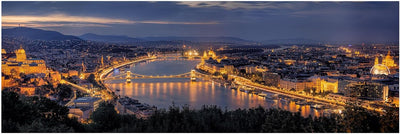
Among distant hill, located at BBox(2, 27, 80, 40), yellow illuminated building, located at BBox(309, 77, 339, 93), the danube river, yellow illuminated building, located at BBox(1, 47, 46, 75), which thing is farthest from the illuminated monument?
distant hill, located at BBox(2, 27, 80, 40)

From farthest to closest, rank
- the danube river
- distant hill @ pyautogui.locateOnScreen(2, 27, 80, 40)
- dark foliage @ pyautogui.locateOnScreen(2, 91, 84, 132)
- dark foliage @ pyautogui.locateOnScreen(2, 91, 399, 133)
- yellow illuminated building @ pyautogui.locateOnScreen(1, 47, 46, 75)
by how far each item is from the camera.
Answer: distant hill @ pyautogui.locateOnScreen(2, 27, 80, 40) → yellow illuminated building @ pyautogui.locateOnScreen(1, 47, 46, 75) → the danube river → dark foliage @ pyautogui.locateOnScreen(2, 91, 84, 132) → dark foliage @ pyautogui.locateOnScreen(2, 91, 399, 133)

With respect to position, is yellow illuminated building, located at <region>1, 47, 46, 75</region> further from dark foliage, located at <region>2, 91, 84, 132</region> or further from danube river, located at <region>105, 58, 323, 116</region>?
dark foliage, located at <region>2, 91, 84, 132</region>

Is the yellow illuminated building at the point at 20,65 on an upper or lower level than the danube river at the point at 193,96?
upper

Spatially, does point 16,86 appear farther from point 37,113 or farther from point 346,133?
point 346,133

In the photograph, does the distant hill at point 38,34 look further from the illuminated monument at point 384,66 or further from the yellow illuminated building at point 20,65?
the illuminated monument at point 384,66

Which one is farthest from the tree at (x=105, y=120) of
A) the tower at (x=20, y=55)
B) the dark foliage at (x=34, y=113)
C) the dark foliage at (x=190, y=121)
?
the tower at (x=20, y=55)

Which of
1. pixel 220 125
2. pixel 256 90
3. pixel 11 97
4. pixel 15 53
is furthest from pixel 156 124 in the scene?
pixel 15 53

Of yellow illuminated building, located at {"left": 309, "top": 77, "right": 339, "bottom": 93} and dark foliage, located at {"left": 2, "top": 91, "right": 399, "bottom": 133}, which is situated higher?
dark foliage, located at {"left": 2, "top": 91, "right": 399, "bottom": 133}

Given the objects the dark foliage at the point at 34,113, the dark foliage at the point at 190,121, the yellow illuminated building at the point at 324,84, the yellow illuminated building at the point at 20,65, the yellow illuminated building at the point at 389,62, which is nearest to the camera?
the dark foliage at the point at 190,121

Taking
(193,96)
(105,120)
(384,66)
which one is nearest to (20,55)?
(193,96)
